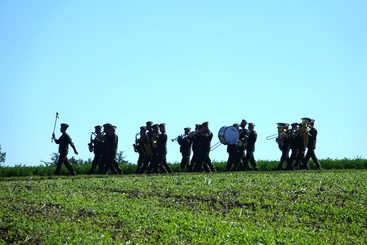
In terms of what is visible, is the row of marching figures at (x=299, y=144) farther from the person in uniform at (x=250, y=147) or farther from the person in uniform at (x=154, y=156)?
the person in uniform at (x=154, y=156)

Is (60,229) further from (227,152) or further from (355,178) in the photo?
(227,152)

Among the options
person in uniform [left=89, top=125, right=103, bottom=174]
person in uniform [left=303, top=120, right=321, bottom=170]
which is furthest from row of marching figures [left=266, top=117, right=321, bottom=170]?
person in uniform [left=89, top=125, right=103, bottom=174]

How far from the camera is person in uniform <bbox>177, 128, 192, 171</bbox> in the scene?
45.2 m

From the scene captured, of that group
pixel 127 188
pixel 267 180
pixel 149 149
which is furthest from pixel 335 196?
pixel 149 149

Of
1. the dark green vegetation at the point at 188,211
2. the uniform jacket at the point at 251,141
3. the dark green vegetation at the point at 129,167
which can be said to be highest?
the uniform jacket at the point at 251,141

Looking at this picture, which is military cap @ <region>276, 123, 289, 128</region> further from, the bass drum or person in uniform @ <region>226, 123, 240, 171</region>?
the bass drum

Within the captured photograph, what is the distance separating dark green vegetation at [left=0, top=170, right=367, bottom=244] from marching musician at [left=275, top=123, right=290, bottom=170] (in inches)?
538

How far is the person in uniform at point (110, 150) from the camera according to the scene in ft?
139

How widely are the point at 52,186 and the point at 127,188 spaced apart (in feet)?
7.47

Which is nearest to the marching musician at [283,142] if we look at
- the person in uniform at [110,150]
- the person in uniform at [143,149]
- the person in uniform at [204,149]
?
the person in uniform at [204,149]

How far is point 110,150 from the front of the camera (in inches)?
1668

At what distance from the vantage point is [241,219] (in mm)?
24344

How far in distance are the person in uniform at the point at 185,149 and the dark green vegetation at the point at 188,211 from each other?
42.2ft

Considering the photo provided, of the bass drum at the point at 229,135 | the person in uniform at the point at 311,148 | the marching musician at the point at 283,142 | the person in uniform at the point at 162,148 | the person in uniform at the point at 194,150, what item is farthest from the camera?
the marching musician at the point at 283,142
